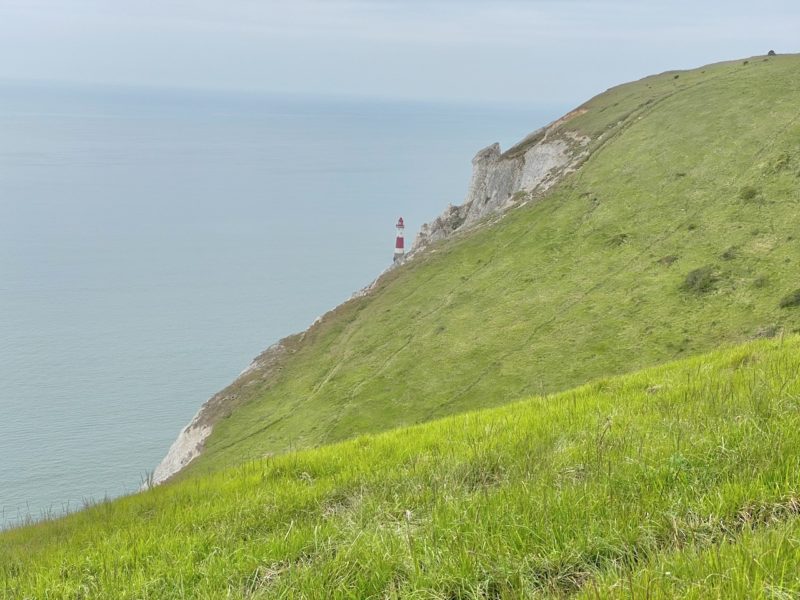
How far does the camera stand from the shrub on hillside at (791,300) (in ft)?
118

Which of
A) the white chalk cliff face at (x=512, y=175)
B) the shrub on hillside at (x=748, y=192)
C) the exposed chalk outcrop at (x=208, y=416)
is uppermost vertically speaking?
the white chalk cliff face at (x=512, y=175)

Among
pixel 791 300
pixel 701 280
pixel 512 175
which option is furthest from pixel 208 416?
pixel 512 175

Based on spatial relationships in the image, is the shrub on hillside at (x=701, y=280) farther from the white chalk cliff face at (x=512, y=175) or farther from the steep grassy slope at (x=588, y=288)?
the white chalk cliff face at (x=512, y=175)

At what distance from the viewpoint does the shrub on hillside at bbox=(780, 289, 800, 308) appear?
3603 centimetres

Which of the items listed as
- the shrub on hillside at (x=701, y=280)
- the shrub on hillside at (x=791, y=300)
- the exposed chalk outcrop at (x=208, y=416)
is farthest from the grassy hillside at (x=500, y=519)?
the exposed chalk outcrop at (x=208, y=416)

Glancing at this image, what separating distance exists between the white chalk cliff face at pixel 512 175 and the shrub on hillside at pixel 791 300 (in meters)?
35.5

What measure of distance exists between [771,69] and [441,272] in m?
42.7

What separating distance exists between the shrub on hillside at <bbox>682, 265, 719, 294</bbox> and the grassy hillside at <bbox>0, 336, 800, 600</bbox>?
3410 centimetres

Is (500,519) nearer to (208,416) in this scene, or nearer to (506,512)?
(506,512)

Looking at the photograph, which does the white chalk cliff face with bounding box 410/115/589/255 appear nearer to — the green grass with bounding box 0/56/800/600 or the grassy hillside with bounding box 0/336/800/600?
the green grass with bounding box 0/56/800/600

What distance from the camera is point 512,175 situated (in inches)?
3378

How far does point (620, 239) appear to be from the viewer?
53.5 meters

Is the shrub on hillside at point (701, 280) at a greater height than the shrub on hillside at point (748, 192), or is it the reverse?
the shrub on hillside at point (748, 192)

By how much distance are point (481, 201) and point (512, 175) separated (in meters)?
5.41
